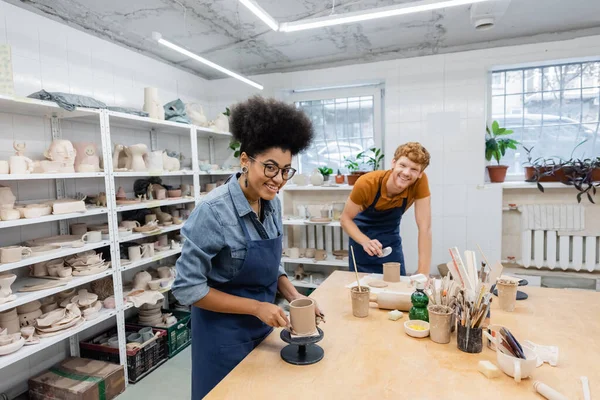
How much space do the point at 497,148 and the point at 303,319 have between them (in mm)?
3281

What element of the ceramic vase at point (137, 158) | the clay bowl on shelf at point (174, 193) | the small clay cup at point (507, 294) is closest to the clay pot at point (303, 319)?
the small clay cup at point (507, 294)

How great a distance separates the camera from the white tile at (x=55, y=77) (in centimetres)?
275

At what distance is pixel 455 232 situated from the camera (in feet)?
12.4

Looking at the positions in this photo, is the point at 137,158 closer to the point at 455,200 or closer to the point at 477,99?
the point at 455,200

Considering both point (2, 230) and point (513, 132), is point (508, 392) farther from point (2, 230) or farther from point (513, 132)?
point (513, 132)

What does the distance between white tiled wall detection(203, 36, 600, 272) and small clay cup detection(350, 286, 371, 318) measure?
2565 mm

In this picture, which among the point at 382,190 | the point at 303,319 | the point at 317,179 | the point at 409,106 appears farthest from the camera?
the point at 317,179

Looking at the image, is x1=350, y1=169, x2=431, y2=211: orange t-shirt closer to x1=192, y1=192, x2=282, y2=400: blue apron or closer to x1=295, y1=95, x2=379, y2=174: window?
x1=192, y1=192, x2=282, y2=400: blue apron

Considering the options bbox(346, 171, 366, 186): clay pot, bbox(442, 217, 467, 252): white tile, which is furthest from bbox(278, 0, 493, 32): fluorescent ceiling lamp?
bbox(442, 217, 467, 252): white tile

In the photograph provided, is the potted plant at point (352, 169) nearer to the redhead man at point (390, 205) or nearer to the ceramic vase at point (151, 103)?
the redhead man at point (390, 205)

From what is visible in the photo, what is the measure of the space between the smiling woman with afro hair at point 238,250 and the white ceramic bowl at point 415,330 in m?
0.49

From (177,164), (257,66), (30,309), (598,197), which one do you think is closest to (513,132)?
(598,197)

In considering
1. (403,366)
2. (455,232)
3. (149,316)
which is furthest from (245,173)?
(455,232)

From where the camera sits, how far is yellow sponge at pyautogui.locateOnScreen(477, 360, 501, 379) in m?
1.07
